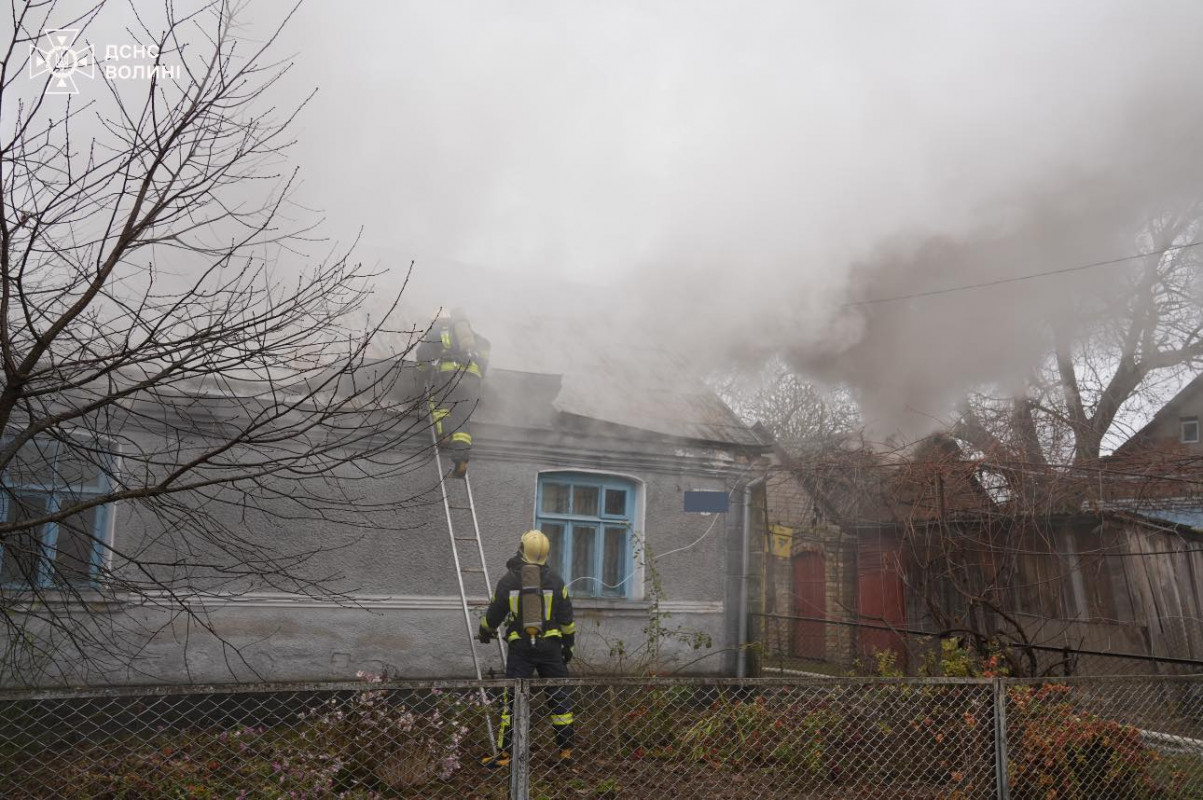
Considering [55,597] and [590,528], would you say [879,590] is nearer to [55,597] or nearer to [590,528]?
[590,528]

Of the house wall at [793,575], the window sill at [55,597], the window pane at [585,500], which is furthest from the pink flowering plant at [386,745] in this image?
the house wall at [793,575]

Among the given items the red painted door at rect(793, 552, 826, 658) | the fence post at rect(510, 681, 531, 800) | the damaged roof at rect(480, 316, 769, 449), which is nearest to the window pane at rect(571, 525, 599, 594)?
the damaged roof at rect(480, 316, 769, 449)

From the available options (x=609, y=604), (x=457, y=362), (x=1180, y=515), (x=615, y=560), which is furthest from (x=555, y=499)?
(x=1180, y=515)

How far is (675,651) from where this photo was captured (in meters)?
8.81

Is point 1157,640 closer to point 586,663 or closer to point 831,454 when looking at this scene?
point 831,454

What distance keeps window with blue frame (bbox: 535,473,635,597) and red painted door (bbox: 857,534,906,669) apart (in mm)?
2880

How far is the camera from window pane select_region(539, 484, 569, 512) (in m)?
8.70

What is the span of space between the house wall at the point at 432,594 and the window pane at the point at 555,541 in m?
0.31

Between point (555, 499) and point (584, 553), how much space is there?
2.06ft

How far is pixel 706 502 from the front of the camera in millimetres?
9188

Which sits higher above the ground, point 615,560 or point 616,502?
point 616,502

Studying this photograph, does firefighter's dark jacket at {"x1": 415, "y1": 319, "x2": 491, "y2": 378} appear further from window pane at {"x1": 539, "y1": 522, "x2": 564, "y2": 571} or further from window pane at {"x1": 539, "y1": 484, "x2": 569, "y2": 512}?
window pane at {"x1": 539, "y1": 522, "x2": 564, "y2": 571}

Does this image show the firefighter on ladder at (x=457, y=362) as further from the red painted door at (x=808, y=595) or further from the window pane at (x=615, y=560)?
the red painted door at (x=808, y=595)

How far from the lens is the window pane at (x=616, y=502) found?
9031 mm
